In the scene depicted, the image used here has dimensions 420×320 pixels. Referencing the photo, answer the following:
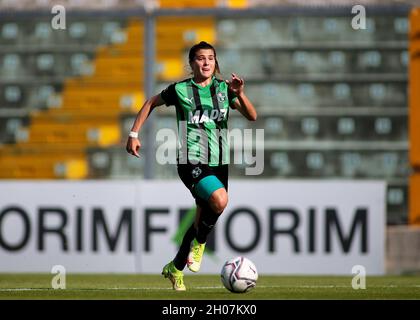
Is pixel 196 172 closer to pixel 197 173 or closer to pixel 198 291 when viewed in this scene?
pixel 197 173

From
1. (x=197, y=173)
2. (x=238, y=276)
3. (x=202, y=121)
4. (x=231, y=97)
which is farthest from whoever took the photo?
(x=231, y=97)

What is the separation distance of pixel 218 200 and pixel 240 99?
891mm

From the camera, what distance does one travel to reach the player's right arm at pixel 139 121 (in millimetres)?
8609

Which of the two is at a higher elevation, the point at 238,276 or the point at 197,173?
the point at 197,173

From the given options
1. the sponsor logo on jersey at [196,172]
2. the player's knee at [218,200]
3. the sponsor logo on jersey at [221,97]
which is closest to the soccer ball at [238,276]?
the player's knee at [218,200]

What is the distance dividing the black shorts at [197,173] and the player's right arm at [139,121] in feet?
1.34

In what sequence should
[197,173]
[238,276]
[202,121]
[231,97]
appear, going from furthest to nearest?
1. [231,97]
2. [202,121]
3. [197,173]
4. [238,276]

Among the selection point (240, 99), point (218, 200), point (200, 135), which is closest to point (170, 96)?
point (200, 135)

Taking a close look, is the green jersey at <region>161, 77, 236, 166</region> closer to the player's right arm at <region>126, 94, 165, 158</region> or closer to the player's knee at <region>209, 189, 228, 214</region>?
the player's right arm at <region>126, 94, 165, 158</region>

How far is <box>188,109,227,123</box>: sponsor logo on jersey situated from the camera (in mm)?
8727

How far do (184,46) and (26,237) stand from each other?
3.81m

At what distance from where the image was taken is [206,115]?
28.7 feet

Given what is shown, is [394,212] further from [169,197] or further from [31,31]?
[31,31]

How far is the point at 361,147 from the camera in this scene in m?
14.7
